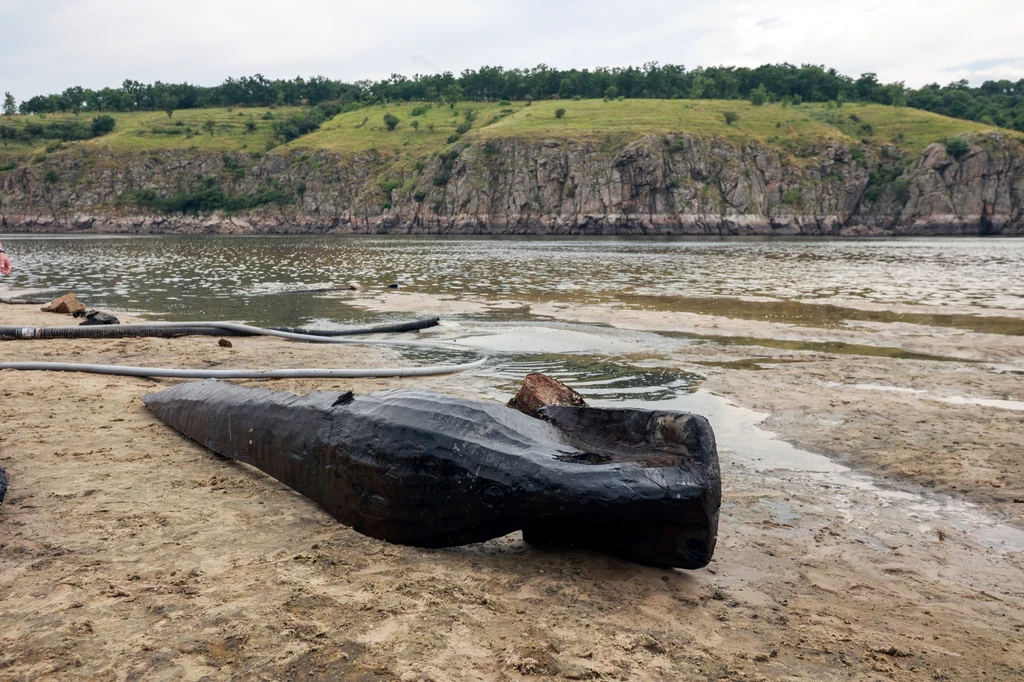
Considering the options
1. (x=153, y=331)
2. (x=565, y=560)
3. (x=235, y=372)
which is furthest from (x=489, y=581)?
(x=153, y=331)

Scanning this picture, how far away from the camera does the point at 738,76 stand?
610 ft

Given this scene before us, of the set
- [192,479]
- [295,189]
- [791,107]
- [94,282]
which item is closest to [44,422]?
[192,479]

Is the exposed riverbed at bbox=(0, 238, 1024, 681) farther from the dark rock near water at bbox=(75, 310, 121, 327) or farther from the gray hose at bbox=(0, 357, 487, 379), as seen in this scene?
the dark rock near water at bbox=(75, 310, 121, 327)

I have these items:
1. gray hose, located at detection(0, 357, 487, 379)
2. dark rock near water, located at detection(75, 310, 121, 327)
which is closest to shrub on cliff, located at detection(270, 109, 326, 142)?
dark rock near water, located at detection(75, 310, 121, 327)

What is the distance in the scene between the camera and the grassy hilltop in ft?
454

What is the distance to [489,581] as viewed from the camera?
14.0ft

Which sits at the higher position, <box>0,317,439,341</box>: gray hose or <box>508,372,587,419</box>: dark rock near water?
<box>508,372,587,419</box>: dark rock near water

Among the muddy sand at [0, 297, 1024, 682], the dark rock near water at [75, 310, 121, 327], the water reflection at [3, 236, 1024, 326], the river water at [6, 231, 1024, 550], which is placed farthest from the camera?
the water reflection at [3, 236, 1024, 326]

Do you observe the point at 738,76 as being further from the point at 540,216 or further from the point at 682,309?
the point at 682,309

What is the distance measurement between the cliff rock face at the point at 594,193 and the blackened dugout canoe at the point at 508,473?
122411 millimetres

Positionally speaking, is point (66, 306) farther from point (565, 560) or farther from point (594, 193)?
point (594, 193)

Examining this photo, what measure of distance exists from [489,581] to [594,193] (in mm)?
125725

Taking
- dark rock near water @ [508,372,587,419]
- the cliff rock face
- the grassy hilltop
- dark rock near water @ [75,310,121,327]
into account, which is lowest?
dark rock near water @ [75,310,121,327]

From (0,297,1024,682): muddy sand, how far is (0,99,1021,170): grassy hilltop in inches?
5236
